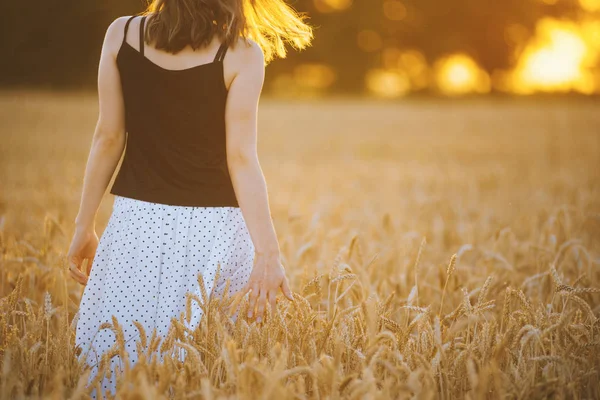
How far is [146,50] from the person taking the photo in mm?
2105

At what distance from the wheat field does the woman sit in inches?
6.1

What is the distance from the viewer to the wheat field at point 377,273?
185 cm

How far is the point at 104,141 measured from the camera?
2.22 m

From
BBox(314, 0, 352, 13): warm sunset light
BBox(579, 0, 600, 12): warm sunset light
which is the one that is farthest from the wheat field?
BBox(579, 0, 600, 12): warm sunset light

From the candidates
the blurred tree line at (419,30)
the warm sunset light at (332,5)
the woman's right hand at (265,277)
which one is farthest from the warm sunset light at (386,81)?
the woman's right hand at (265,277)

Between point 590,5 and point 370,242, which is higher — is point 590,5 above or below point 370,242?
above

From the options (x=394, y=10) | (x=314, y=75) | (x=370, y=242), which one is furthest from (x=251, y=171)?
(x=394, y=10)

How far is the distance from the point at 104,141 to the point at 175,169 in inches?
11.5

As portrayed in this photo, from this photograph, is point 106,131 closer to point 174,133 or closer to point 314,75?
point 174,133

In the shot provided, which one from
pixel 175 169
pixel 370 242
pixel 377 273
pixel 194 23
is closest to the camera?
pixel 194 23

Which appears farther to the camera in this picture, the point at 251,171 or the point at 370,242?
the point at 370,242

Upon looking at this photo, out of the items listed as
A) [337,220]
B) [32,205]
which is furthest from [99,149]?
[32,205]

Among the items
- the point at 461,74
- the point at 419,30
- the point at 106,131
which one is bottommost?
the point at 106,131

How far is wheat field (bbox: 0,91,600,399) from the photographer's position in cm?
185
